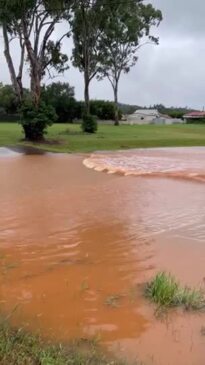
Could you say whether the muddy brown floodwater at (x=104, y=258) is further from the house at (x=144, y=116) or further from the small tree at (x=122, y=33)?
the house at (x=144, y=116)

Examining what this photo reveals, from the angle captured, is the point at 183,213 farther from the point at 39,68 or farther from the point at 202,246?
the point at 39,68

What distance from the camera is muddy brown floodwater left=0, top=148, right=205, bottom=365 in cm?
409

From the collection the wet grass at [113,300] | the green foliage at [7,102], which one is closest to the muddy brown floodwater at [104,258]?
the wet grass at [113,300]

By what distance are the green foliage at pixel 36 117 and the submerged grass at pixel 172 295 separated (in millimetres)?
21316

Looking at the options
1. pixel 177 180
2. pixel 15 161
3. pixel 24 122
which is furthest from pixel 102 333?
pixel 24 122

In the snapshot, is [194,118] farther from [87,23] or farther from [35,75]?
[35,75]

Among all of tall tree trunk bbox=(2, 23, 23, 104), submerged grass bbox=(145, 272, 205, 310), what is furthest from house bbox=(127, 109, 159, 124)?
submerged grass bbox=(145, 272, 205, 310)

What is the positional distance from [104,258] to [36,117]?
2017 cm

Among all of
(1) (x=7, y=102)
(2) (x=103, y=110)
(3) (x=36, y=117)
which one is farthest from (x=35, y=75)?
(1) (x=7, y=102)

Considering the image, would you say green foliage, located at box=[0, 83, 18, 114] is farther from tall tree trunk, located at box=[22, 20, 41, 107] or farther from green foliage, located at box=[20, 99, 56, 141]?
green foliage, located at box=[20, 99, 56, 141]

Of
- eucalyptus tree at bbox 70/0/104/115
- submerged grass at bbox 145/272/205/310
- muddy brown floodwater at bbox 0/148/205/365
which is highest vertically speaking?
eucalyptus tree at bbox 70/0/104/115

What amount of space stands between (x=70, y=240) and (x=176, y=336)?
3104 millimetres

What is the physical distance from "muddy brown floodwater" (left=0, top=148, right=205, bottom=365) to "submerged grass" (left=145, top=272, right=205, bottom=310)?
0.39 feet

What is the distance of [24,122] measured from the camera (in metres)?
25.8
